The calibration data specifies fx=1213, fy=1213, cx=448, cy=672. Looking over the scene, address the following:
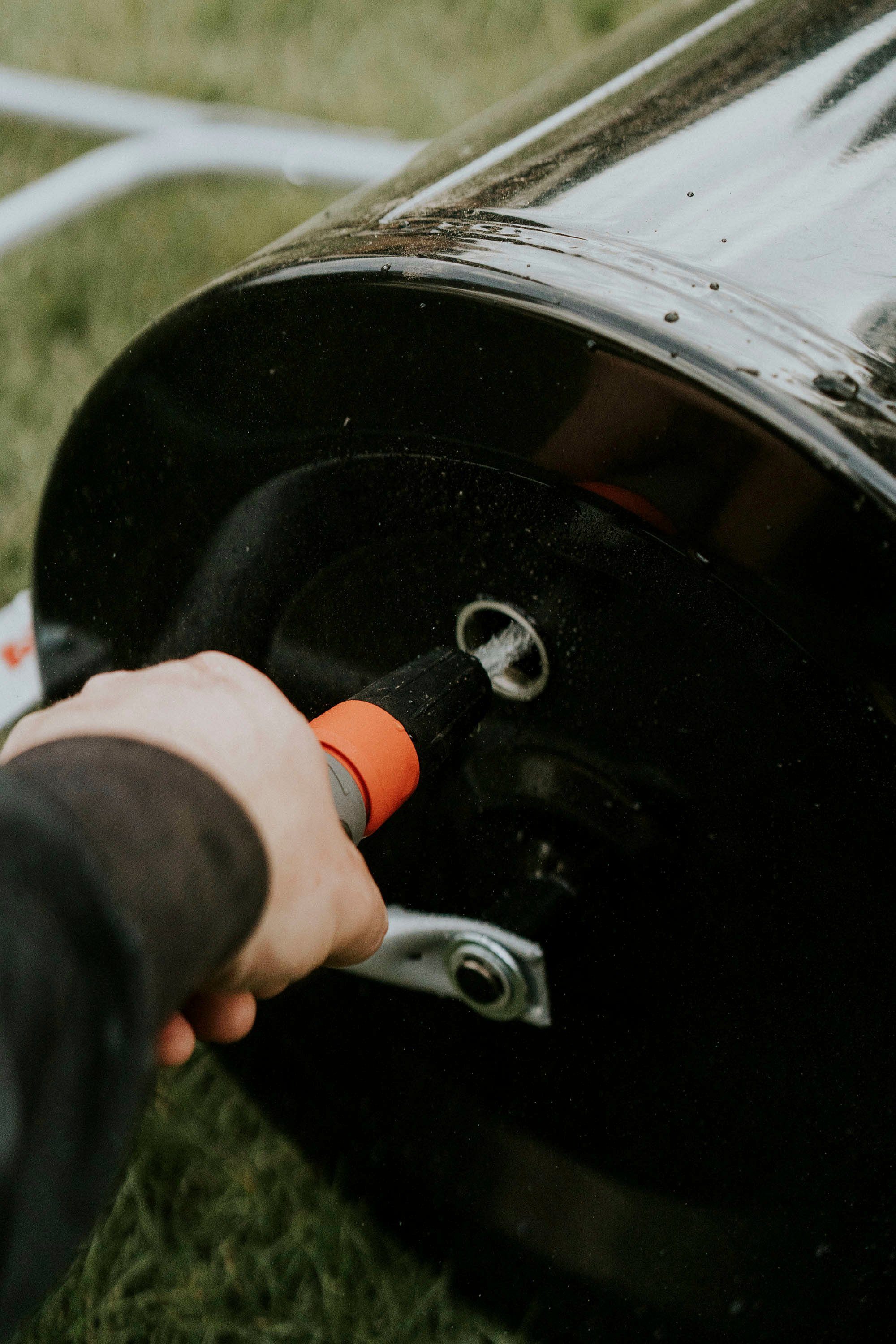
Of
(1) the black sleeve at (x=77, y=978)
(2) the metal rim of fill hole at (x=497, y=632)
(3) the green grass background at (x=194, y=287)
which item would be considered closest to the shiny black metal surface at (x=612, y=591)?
(2) the metal rim of fill hole at (x=497, y=632)

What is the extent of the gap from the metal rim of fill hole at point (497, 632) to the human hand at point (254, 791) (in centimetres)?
22

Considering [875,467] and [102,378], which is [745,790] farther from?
[102,378]

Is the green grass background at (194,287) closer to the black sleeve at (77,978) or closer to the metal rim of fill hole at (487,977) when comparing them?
the metal rim of fill hole at (487,977)

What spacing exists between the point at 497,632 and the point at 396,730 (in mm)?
149

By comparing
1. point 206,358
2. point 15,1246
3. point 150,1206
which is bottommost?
point 150,1206

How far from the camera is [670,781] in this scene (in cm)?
78

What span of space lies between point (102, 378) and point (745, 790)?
52 cm

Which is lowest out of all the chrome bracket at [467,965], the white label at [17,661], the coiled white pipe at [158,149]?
the white label at [17,661]

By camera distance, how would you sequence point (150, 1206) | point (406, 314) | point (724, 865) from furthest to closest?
point (150, 1206) → point (724, 865) → point (406, 314)

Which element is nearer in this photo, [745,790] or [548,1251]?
[745,790]

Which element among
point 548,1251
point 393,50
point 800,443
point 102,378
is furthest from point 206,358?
point 393,50

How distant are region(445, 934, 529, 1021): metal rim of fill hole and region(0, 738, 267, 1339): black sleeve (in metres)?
0.40

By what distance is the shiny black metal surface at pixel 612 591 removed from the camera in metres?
0.61

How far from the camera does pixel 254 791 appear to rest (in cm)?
57
